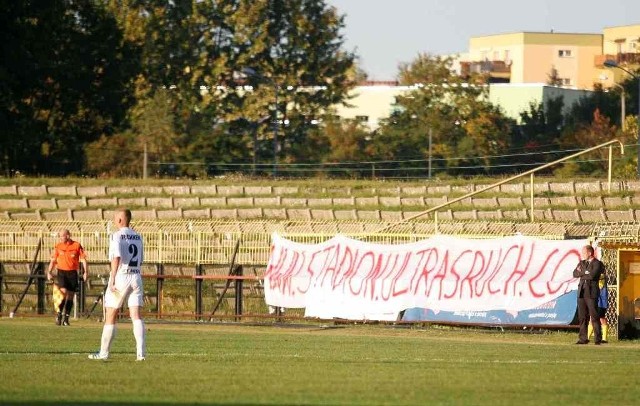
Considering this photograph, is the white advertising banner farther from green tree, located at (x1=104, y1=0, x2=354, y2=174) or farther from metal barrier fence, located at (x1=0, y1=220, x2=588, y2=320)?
green tree, located at (x1=104, y1=0, x2=354, y2=174)

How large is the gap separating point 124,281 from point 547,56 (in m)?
134

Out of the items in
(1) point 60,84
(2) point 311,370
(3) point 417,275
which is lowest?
(2) point 311,370

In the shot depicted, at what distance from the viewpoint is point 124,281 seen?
17.8m

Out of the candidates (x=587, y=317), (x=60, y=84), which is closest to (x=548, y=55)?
(x=60, y=84)

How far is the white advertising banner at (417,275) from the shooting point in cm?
2770

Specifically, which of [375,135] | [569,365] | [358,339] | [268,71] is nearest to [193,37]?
[268,71]

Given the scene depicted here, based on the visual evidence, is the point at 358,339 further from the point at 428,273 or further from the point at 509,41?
the point at 509,41

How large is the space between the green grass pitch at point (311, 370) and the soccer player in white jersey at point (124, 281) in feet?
1.10

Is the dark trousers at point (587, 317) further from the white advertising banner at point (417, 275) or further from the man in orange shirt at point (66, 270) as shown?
the man in orange shirt at point (66, 270)

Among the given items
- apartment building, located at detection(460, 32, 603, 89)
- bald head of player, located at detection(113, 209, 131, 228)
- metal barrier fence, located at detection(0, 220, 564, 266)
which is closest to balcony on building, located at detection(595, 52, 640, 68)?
apartment building, located at detection(460, 32, 603, 89)

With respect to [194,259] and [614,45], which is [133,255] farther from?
[614,45]

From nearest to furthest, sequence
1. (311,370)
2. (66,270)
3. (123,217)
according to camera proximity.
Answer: (311,370) → (123,217) → (66,270)

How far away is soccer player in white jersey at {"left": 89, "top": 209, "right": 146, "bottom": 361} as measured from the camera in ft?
57.6

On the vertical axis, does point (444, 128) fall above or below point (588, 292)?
above
